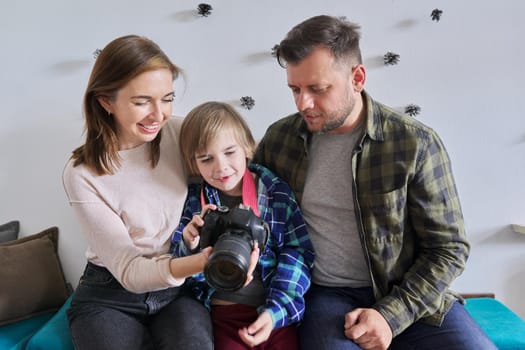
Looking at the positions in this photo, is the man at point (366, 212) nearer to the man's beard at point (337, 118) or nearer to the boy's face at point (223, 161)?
the man's beard at point (337, 118)

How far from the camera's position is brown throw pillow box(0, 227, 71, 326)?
1.40 meters

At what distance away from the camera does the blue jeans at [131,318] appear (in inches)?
39.3

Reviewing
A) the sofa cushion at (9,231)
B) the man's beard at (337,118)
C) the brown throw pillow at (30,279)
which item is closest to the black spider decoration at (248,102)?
the man's beard at (337,118)

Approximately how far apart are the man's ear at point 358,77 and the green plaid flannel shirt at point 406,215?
6cm

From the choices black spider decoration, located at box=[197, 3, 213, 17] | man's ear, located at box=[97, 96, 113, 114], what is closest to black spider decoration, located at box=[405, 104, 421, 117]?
black spider decoration, located at box=[197, 3, 213, 17]

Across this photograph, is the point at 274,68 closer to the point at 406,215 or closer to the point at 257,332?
the point at 406,215

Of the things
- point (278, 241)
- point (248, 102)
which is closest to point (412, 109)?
point (248, 102)

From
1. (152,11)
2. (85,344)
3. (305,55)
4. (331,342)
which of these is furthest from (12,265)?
(305,55)

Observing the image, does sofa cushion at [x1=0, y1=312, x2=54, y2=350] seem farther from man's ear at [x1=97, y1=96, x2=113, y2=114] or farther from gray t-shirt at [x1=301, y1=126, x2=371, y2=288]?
gray t-shirt at [x1=301, y1=126, x2=371, y2=288]

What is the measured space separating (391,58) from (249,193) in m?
0.79

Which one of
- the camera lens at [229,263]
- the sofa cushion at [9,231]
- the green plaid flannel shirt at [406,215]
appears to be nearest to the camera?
the camera lens at [229,263]

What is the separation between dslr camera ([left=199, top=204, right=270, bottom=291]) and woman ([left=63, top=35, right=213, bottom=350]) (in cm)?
11

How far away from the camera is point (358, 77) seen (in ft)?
3.65

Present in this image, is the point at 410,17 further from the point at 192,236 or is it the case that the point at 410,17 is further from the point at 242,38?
the point at 192,236
